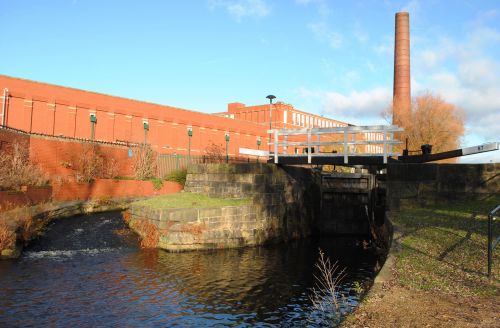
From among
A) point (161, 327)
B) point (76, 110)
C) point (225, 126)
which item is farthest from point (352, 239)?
point (225, 126)

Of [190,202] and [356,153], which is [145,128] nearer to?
[190,202]

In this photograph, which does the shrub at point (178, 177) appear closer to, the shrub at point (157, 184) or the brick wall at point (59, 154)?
the shrub at point (157, 184)

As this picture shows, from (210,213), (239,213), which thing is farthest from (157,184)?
(210,213)

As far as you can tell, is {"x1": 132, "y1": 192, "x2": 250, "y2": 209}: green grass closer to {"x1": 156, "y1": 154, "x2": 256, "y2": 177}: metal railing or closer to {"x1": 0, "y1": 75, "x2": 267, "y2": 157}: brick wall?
{"x1": 156, "y1": 154, "x2": 256, "y2": 177}: metal railing

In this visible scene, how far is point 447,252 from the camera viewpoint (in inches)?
359

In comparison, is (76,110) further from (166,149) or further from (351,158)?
(351,158)

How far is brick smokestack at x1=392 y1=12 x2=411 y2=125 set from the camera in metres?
40.6

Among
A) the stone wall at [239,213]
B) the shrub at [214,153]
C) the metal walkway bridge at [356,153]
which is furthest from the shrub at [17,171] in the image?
the shrub at [214,153]

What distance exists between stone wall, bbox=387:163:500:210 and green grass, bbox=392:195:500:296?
5.61ft

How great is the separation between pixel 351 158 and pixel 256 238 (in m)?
5.08

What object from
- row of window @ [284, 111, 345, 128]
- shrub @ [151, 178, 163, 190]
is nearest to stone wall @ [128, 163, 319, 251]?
shrub @ [151, 178, 163, 190]

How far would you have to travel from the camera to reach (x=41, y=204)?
18.1m

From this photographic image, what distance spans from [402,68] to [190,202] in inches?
1254

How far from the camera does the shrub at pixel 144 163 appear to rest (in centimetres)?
2769
